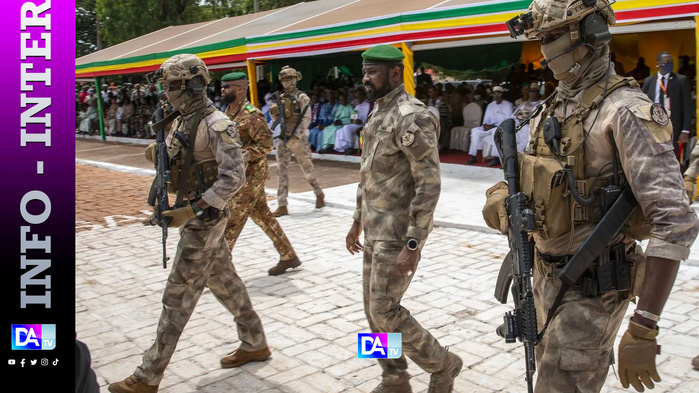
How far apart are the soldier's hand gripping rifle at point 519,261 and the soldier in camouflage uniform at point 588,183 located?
0.05 meters

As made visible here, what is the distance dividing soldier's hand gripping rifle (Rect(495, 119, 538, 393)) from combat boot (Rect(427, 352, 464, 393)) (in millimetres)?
1081

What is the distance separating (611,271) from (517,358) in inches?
78.4

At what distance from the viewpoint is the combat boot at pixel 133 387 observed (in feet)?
12.6

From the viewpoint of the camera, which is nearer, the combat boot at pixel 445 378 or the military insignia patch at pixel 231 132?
the combat boot at pixel 445 378

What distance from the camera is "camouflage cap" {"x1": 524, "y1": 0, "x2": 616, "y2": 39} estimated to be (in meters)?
2.51

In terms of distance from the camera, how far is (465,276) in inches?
241

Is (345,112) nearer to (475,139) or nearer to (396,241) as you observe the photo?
(475,139)

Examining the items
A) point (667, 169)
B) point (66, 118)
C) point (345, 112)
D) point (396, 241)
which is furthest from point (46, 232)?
point (345, 112)

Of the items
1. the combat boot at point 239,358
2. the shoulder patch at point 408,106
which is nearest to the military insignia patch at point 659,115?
the shoulder patch at point 408,106

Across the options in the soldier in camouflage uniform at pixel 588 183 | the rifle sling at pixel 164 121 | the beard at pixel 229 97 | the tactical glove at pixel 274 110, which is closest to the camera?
the soldier in camouflage uniform at pixel 588 183

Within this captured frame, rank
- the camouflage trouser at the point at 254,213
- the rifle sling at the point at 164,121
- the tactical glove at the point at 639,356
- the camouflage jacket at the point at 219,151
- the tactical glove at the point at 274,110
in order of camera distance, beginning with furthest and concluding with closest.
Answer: the tactical glove at the point at 274,110 → the camouflage trouser at the point at 254,213 → the rifle sling at the point at 164,121 → the camouflage jacket at the point at 219,151 → the tactical glove at the point at 639,356

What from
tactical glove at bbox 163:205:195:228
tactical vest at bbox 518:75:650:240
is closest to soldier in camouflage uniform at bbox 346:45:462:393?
tactical vest at bbox 518:75:650:240

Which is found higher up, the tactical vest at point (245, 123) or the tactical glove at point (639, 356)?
the tactical vest at point (245, 123)

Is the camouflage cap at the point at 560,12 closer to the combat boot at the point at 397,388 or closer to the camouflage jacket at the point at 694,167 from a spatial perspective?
the combat boot at the point at 397,388
